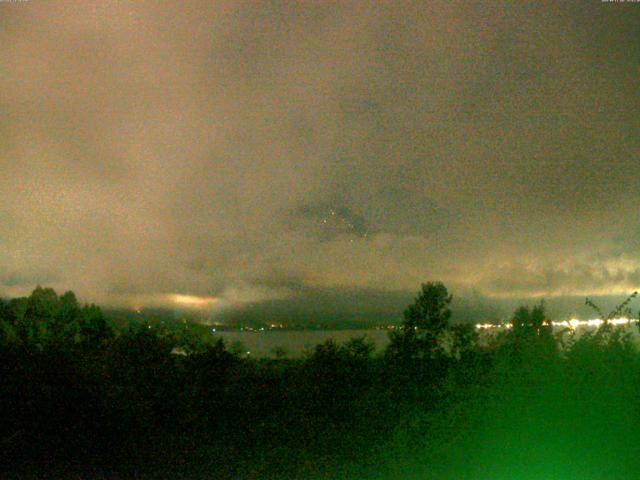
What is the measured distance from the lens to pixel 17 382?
10336 mm

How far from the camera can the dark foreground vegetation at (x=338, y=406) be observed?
8477mm

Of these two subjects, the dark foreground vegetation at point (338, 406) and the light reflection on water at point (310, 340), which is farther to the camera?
the light reflection on water at point (310, 340)

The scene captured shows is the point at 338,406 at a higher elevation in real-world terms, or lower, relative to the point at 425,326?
lower

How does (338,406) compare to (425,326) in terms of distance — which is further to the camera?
(425,326)

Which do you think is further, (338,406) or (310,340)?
(310,340)

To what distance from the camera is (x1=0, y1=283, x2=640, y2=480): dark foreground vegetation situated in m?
8.48

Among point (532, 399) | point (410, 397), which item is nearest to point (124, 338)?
point (410, 397)

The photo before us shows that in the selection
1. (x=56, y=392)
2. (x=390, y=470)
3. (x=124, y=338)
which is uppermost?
(x=124, y=338)

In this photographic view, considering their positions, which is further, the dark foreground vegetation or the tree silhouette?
the tree silhouette

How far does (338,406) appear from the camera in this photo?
9.90m

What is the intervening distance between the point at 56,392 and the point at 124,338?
130 cm

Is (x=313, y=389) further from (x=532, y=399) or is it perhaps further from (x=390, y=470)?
(x=532, y=399)

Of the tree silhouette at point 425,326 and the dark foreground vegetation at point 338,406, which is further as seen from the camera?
the tree silhouette at point 425,326

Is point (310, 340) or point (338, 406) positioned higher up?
point (310, 340)
